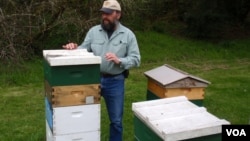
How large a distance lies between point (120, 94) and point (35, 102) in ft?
9.13

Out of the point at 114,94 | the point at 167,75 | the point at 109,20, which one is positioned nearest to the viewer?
the point at 109,20

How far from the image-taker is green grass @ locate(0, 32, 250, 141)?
559 centimetres

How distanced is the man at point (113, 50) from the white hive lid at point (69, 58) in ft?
Answer: 0.76

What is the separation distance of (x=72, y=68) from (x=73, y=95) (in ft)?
0.84

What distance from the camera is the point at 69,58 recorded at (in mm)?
3668

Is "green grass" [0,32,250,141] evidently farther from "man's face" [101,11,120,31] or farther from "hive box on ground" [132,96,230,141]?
"man's face" [101,11,120,31]

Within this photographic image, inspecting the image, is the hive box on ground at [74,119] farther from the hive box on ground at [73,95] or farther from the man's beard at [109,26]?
the man's beard at [109,26]

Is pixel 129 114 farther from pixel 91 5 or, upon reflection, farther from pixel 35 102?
pixel 91 5

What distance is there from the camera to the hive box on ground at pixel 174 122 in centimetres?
309

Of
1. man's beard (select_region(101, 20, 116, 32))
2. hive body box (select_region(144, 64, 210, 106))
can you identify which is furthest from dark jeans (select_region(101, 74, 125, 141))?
hive body box (select_region(144, 64, 210, 106))

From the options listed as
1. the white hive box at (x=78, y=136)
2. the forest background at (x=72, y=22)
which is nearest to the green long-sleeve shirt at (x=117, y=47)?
the white hive box at (x=78, y=136)

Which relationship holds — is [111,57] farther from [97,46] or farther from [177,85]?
[177,85]

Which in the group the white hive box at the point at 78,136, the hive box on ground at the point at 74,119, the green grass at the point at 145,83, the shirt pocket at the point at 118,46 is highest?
the shirt pocket at the point at 118,46

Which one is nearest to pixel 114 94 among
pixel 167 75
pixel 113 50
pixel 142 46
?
pixel 113 50
